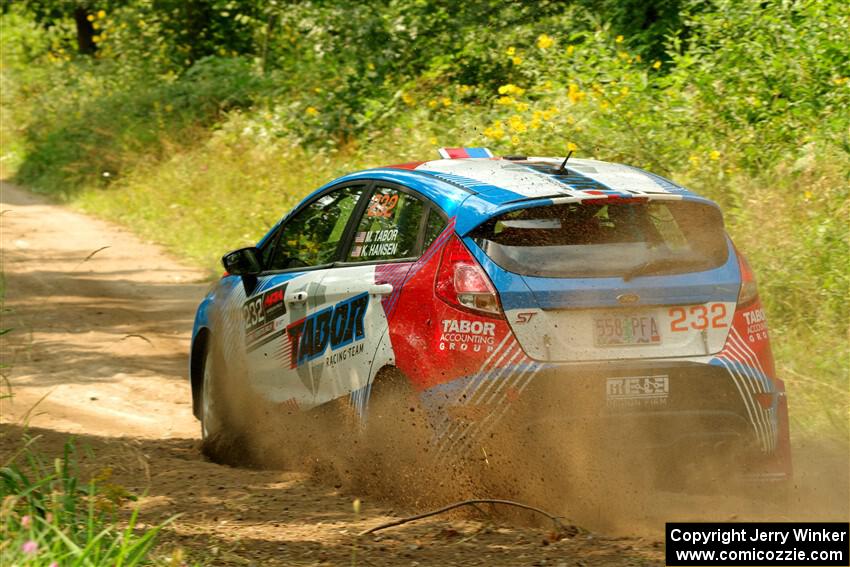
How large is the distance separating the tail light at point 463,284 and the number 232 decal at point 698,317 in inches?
30.6

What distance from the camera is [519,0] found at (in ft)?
50.1

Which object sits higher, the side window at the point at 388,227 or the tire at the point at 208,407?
the side window at the point at 388,227

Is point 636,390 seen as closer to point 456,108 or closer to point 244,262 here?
point 244,262

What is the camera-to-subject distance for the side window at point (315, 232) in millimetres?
6219

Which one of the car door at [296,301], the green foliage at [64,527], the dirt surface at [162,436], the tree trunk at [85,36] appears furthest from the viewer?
the tree trunk at [85,36]

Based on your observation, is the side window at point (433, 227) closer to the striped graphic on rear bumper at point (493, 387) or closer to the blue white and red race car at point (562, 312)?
the blue white and red race car at point (562, 312)

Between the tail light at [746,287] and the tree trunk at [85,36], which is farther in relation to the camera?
the tree trunk at [85,36]

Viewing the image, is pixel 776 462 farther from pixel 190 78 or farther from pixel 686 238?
pixel 190 78

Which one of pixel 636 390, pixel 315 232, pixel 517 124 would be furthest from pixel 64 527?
pixel 517 124

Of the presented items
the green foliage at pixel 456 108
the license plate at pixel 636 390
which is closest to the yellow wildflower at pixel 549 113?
the green foliage at pixel 456 108

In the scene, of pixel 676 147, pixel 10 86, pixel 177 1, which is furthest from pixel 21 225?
pixel 676 147

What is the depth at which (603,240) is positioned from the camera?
516 centimetres

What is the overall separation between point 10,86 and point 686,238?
69.1 feet

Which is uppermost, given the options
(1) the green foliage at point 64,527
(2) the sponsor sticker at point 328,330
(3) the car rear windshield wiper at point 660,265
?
(3) the car rear windshield wiper at point 660,265
